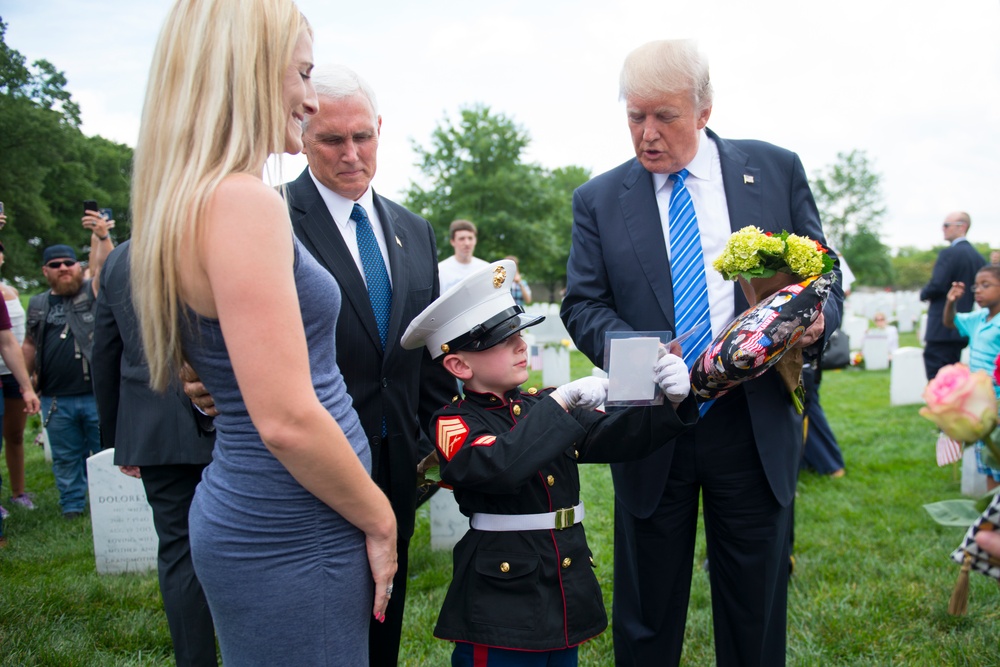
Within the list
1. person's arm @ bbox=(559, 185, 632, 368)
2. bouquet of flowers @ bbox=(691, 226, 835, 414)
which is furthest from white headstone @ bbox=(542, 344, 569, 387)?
bouquet of flowers @ bbox=(691, 226, 835, 414)

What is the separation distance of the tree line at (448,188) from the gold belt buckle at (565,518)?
1566 millimetres

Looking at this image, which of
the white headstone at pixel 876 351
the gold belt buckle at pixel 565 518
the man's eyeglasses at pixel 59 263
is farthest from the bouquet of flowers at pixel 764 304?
the white headstone at pixel 876 351

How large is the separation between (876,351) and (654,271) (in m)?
14.3

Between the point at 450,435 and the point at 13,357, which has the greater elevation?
the point at 13,357

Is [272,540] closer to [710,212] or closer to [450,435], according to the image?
[450,435]

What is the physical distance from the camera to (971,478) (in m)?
6.32

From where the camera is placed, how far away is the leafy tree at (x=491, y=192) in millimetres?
38781

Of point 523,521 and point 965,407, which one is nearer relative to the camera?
point 965,407

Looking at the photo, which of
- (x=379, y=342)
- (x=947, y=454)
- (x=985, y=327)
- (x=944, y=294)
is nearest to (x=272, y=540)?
(x=379, y=342)

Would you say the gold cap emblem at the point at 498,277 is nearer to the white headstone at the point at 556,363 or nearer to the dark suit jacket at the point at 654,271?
the dark suit jacket at the point at 654,271

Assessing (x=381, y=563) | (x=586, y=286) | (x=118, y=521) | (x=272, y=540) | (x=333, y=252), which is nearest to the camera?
(x=272, y=540)

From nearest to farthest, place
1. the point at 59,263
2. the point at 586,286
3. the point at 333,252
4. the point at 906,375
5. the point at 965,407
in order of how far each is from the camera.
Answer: the point at 965,407 → the point at 333,252 → the point at 586,286 → the point at 59,263 → the point at 906,375

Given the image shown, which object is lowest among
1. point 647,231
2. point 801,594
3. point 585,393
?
point 801,594

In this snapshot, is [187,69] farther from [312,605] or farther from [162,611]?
[162,611]
